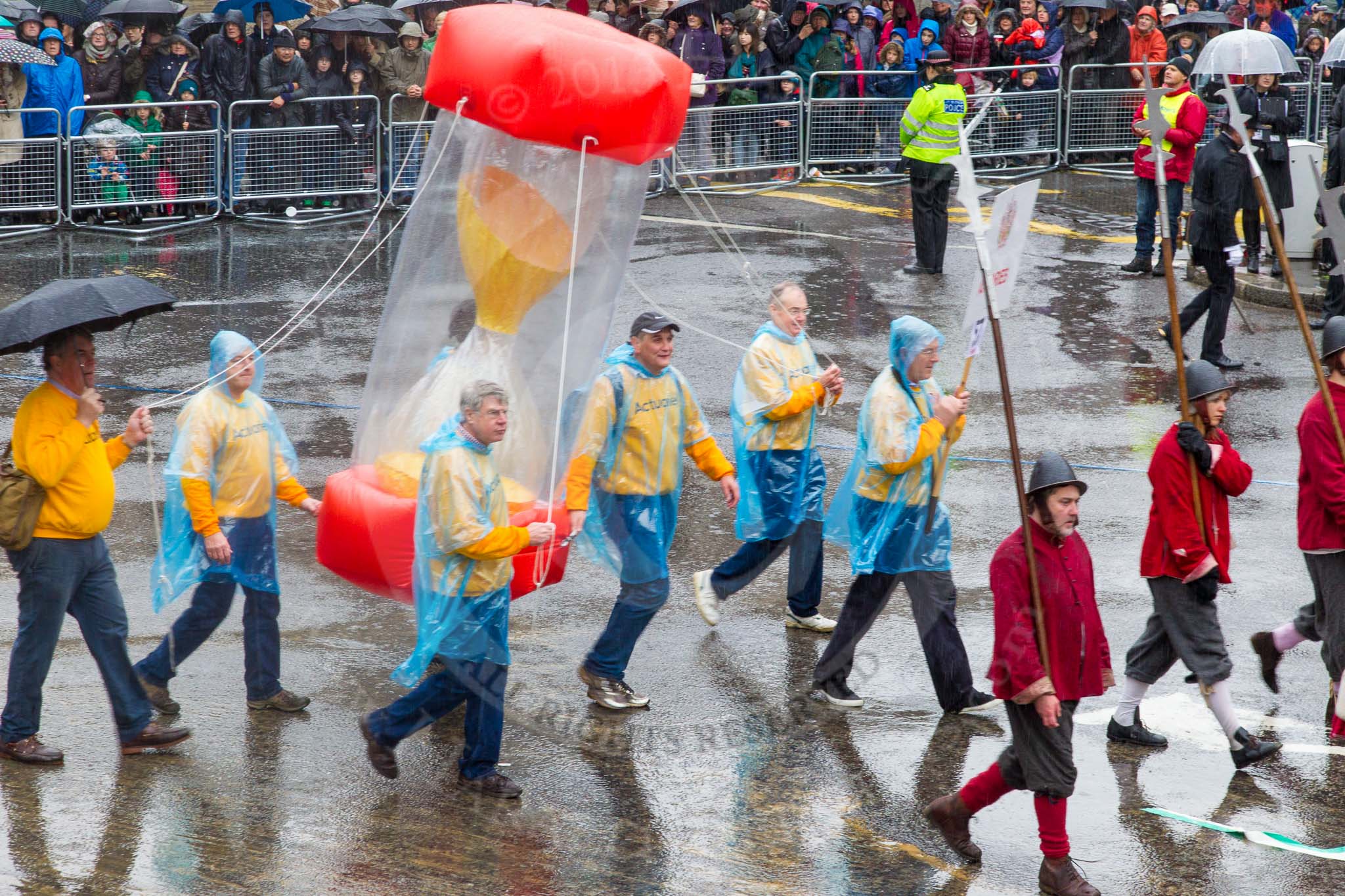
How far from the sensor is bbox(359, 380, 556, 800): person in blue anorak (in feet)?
19.0

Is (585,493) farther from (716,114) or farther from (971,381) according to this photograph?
(716,114)

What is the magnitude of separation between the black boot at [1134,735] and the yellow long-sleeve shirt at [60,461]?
13.2ft

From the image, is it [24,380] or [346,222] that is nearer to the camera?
[24,380]

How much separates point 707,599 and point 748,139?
11325 mm

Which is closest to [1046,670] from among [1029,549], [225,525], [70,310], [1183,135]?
[1029,549]

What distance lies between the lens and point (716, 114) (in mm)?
18047

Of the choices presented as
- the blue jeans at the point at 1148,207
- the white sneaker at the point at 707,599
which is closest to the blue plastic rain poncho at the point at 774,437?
the white sneaker at the point at 707,599

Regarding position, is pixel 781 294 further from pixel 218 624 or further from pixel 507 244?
pixel 218 624

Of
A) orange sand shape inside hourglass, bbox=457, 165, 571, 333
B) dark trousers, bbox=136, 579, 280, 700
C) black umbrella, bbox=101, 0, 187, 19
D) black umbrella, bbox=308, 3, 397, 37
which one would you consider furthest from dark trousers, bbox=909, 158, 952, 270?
dark trousers, bbox=136, 579, 280, 700

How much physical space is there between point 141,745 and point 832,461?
503 centimetres

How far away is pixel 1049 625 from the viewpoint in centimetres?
547

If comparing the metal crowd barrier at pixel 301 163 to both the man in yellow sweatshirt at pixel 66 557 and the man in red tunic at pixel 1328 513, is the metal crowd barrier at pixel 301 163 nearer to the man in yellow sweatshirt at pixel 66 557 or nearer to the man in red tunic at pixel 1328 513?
the man in yellow sweatshirt at pixel 66 557

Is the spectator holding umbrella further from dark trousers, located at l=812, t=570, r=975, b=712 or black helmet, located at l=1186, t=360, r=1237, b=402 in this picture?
black helmet, located at l=1186, t=360, r=1237, b=402

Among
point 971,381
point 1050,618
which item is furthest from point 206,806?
point 971,381
